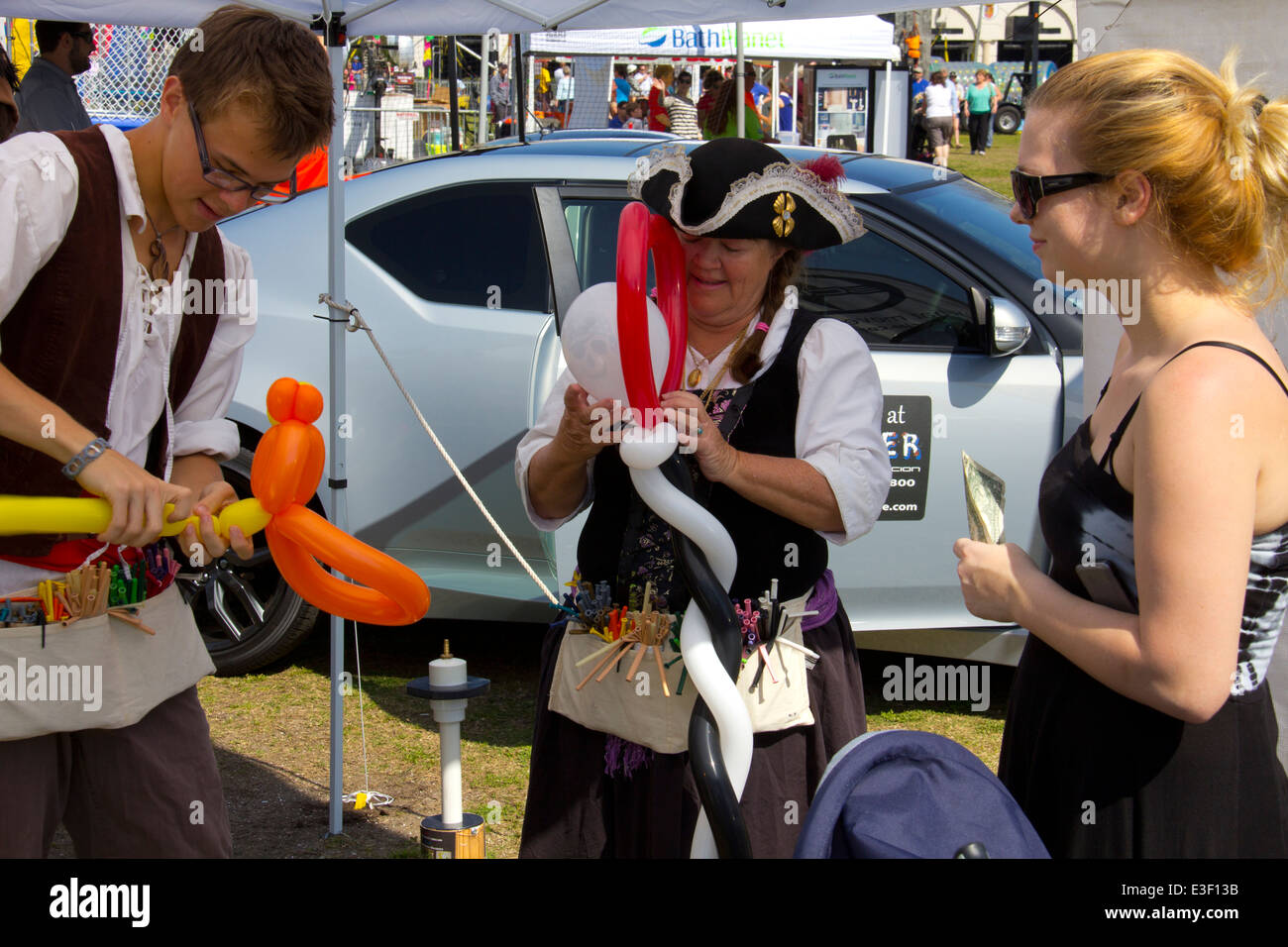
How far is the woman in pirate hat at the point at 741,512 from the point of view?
2.08m

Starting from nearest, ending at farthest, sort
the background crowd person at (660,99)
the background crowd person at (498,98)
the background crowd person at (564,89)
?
1. the background crowd person at (660,99)
2. the background crowd person at (498,98)
3. the background crowd person at (564,89)

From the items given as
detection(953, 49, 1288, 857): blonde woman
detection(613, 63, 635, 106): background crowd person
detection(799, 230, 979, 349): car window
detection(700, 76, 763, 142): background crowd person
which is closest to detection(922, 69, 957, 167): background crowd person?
detection(613, 63, 635, 106): background crowd person

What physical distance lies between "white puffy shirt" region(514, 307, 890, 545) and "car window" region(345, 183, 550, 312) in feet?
6.68

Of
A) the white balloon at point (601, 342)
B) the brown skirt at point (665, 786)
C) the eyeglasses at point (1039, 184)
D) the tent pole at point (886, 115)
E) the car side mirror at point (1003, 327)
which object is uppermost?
the tent pole at point (886, 115)

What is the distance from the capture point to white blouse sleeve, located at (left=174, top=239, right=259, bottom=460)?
205 centimetres

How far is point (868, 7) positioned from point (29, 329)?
2.27 meters

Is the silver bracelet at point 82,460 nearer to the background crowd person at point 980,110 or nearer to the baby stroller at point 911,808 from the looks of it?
the baby stroller at point 911,808

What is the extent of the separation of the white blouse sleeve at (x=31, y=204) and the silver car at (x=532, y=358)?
223cm

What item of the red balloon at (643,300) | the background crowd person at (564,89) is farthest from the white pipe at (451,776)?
the background crowd person at (564,89)

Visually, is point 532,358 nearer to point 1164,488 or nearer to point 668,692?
point 668,692

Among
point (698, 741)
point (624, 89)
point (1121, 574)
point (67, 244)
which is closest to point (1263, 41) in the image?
point (1121, 574)

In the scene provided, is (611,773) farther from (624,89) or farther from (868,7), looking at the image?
(624,89)

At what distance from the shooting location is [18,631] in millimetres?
1816

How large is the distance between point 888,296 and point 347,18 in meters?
1.90
